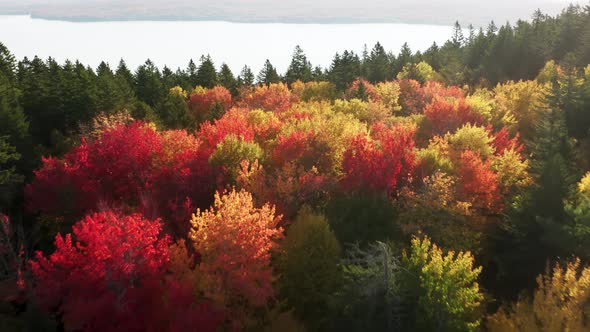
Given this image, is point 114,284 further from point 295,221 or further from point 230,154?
point 230,154

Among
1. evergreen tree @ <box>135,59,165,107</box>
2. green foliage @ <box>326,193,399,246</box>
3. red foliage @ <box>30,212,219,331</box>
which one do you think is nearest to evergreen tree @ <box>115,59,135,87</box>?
evergreen tree @ <box>135,59,165,107</box>

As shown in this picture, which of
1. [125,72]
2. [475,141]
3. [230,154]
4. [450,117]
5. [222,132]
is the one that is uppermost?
[475,141]

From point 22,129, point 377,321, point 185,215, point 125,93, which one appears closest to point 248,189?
point 185,215

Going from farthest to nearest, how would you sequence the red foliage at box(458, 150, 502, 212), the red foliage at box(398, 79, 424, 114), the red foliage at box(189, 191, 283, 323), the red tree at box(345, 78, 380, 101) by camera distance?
the red foliage at box(398, 79, 424, 114) < the red tree at box(345, 78, 380, 101) < the red foliage at box(458, 150, 502, 212) < the red foliage at box(189, 191, 283, 323)

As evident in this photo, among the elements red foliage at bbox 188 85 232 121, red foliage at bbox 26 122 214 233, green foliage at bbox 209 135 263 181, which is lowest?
red foliage at bbox 188 85 232 121

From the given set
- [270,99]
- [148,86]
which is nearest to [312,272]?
[270,99]

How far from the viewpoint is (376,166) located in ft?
114

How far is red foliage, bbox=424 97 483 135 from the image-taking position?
53875 millimetres

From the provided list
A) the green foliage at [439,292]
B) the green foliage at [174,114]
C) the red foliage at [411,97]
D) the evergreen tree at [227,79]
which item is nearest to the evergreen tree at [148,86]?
the green foliage at [174,114]

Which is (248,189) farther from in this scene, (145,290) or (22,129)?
(22,129)

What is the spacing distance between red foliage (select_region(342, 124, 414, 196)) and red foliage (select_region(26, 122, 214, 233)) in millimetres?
11962

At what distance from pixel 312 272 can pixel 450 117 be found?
34969mm

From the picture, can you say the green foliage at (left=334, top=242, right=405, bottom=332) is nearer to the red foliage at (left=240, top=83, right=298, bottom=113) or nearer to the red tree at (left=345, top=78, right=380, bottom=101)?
the red tree at (left=345, top=78, right=380, bottom=101)

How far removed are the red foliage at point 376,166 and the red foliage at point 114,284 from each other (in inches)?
639
